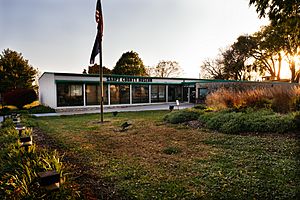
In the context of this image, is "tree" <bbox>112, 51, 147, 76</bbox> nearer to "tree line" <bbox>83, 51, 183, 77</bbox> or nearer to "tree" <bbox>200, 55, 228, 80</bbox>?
"tree line" <bbox>83, 51, 183, 77</bbox>

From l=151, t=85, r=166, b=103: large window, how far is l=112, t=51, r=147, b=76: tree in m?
11.3

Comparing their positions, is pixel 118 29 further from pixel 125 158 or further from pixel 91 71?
pixel 91 71

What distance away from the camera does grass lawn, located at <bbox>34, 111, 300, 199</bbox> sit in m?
3.02

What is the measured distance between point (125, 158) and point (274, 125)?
4.64m

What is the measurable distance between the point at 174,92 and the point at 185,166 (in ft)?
72.3

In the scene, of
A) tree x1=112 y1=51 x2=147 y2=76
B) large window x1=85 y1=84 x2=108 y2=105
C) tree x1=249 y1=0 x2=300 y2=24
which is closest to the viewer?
tree x1=249 y1=0 x2=300 y2=24

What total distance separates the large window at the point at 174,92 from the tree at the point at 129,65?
433 inches

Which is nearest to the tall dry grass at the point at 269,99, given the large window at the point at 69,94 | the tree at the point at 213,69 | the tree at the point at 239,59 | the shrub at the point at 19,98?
the large window at the point at 69,94

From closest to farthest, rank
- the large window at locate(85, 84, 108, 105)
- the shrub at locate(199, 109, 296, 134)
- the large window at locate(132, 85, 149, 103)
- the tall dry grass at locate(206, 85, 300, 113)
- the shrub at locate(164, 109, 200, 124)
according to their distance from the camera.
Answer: the shrub at locate(199, 109, 296, 134), the tall dry grass at locate(206, 85, 300, 113), the shrub at locate(164, 109, 200, 124), the large window at locate(85, 84, 108, 105), the large window at locate(132, 85, 149, 103)

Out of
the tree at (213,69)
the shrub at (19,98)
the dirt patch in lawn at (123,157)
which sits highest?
the tree at (213,69)

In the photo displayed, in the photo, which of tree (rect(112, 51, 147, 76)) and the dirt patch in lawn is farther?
tree (rect(112, 51, 147, 76))

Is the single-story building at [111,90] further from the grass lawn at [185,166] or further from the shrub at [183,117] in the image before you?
the grass lawn at [185,166]


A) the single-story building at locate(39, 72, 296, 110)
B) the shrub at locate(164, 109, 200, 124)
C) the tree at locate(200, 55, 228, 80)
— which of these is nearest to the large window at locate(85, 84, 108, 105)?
the single-story building at locate(39, 72, 296, 110)

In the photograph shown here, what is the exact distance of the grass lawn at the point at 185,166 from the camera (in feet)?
9.89
